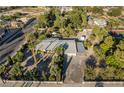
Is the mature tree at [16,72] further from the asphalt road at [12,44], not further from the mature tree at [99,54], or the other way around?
the mature tree at [99,54]

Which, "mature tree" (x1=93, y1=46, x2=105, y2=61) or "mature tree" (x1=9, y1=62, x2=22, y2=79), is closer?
"mature tree" (x1=9, y1=62, x2=22, y2=79)

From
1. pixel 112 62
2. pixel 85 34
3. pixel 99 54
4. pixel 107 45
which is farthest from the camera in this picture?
pixel 85 34

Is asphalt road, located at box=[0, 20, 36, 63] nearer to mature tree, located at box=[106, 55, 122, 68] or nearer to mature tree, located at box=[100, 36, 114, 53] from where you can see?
mature tree, located at box=[100, 36, 114, 53]

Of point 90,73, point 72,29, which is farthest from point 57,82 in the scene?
point 72,29

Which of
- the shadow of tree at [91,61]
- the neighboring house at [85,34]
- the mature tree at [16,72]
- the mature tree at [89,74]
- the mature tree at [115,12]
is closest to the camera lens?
the mature tree at [89,74]

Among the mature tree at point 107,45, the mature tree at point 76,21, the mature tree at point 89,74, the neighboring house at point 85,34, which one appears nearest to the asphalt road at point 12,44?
the mature tree at point 76,21

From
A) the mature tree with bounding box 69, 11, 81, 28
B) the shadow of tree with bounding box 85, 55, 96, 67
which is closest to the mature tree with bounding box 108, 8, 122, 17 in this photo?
the mature tree with bounding box 69, 11, 81, 28

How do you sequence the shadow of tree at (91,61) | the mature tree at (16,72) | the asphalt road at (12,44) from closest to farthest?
the mature tree at (16,72)
the shadow of tree at (91,61)
the asphalt road at (12,44)

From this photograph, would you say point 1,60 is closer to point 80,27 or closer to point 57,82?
point 57,82

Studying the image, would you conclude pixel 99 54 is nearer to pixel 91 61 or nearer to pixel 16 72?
pixel 91 61

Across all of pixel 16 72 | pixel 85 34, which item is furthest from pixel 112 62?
pixel 85 34

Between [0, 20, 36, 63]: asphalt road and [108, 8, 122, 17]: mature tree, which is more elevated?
[108, 8, 122, 17]: mature tree

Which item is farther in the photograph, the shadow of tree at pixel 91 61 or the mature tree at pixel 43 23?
the mature tree at pixel 43 23
